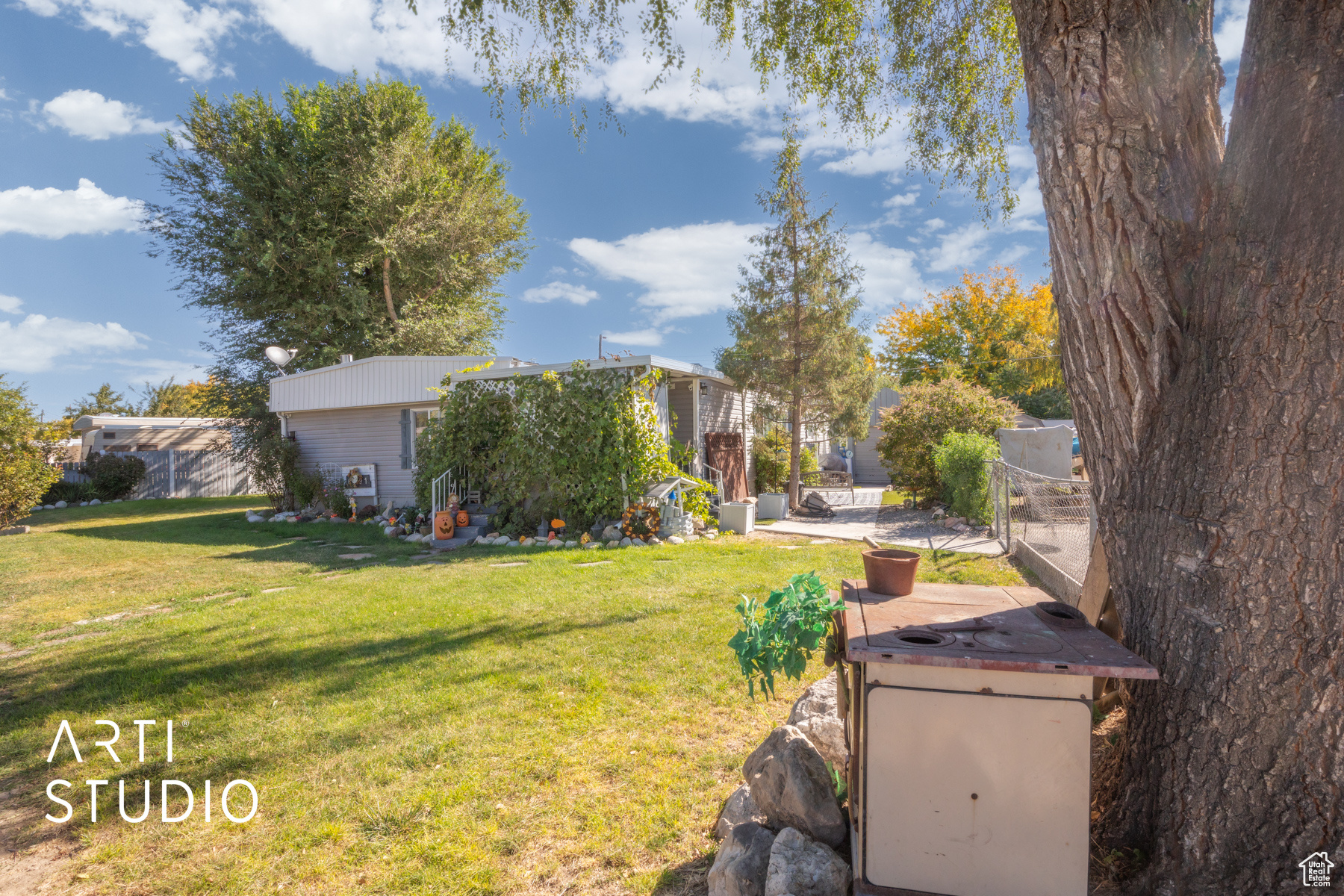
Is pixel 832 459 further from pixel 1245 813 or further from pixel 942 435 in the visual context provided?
pixel 1245 813

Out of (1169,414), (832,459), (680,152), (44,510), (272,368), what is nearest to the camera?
(1169,414)

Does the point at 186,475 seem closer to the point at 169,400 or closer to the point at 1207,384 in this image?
the point at 169,400

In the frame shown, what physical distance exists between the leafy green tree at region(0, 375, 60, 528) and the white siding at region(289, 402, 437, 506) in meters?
4.55

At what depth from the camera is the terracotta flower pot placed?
2.34 metres

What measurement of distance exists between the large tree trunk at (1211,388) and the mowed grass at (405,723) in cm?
154

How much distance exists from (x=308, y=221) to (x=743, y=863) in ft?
65.8

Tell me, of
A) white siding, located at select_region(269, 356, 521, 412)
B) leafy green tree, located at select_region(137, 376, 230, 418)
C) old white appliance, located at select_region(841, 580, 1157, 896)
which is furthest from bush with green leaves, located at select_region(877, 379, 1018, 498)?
leafy green tree, located at select_region(137, 376, 230, 418)

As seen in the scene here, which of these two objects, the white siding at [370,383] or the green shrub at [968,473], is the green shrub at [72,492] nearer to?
the white siding at [370,383]

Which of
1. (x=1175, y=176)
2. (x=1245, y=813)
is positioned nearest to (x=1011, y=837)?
(x=1245, y=813)

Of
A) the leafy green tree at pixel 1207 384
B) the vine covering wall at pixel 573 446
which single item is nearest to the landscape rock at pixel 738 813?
the leafy green tree at pixel 1207 384

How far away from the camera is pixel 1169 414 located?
5.65 feet

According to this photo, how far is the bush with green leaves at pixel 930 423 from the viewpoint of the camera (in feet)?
39.4

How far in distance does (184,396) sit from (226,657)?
1408 inches

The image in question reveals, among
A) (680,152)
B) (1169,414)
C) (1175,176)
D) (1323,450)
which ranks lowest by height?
(1323,450)
